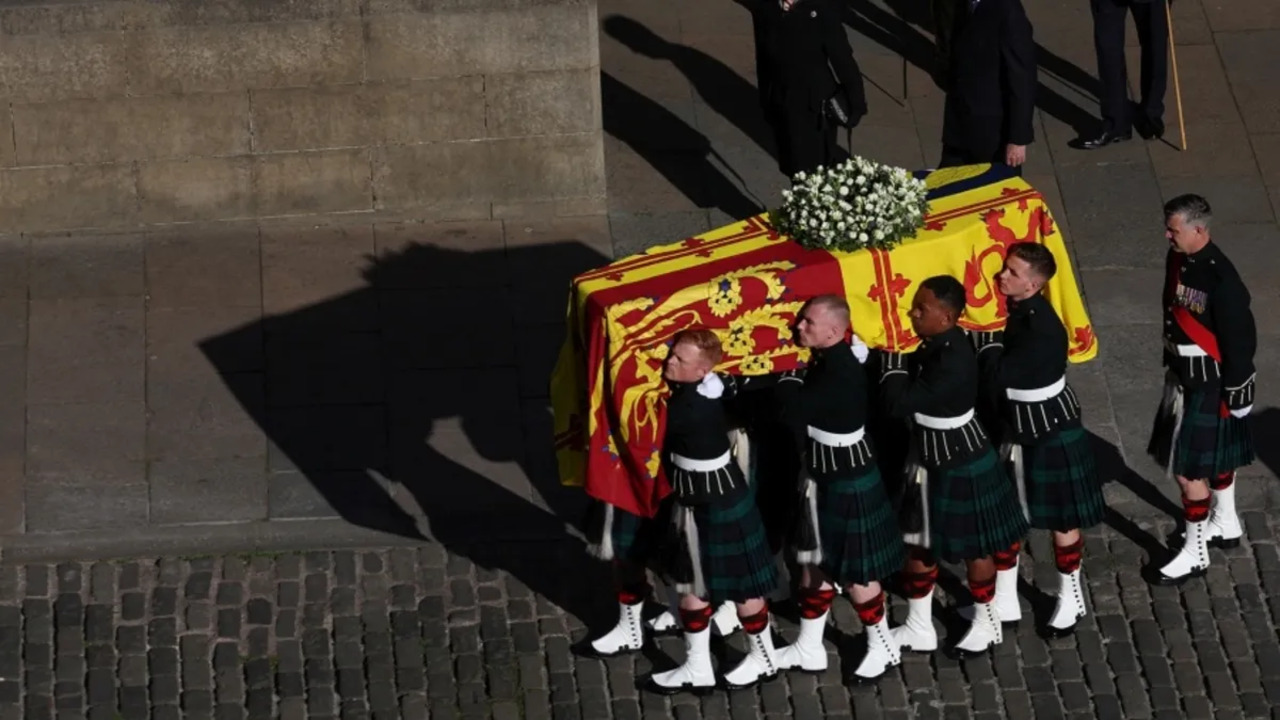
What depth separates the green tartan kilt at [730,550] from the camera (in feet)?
29.9

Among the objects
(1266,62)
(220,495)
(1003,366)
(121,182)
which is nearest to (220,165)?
(121,182)

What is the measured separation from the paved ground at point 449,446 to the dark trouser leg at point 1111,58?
10.9 inches

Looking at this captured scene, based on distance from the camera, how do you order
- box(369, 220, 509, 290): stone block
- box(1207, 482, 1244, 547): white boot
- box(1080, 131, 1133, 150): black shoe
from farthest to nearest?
box(1080, 131, 1133, 150): black shoe → box(369, 220, 509, 290): stone block → box(1207, 482, 1244, 547): white boot

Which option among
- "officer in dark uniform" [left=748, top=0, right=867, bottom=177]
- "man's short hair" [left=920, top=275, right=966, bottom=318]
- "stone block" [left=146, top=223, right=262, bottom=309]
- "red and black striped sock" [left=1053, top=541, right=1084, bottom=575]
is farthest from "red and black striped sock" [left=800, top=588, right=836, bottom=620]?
"stone block" [left=146, top=223, right=262, bottom=309]

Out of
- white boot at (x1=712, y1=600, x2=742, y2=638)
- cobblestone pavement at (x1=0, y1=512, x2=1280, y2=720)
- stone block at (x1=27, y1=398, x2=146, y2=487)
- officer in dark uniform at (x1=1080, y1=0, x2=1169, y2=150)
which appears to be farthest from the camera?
officer in dark uniform at (x1=1080, y1=0, x2=1169, y2=150)

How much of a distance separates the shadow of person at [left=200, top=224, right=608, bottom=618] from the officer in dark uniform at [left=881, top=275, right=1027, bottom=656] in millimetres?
1543

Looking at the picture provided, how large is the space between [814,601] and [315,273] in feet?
12.9

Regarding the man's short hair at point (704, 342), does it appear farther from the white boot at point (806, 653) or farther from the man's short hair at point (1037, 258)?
the white boot at point (806, 653)

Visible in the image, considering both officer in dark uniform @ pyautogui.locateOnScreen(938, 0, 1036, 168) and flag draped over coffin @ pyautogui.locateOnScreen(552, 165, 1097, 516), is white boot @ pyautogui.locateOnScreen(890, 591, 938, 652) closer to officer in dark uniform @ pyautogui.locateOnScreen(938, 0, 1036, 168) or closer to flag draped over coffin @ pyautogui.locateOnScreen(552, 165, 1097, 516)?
flag draped over coffin @ pyautogui.locateOnScreen(552, 165, 1097, 516)

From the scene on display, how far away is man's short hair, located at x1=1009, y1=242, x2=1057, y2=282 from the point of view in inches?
361

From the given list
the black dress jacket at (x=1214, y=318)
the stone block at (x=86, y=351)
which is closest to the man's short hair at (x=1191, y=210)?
the black dress jacket at (x=1214, y=318)

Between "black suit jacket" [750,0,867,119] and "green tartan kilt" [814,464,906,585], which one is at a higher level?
"black suit jacket" [750,0,867,119]

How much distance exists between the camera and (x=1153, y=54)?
13156 mm

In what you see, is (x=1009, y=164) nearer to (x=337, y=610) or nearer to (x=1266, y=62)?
(x=1266, y=62)
